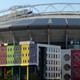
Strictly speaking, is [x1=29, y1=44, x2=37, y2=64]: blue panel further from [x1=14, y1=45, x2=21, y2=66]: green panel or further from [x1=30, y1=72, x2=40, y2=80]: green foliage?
[x1=30, y1=72, x2=40, y2=80]: green foliage

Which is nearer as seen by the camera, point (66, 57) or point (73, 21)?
point (66, 57)

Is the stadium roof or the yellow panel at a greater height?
the stadium roof

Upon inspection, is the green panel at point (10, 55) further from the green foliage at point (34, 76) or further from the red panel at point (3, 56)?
the green foliage at point (34, 76)

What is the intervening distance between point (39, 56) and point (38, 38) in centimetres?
1412

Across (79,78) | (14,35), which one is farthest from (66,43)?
(14,35)

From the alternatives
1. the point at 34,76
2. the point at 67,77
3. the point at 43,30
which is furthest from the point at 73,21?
the point at 34,76

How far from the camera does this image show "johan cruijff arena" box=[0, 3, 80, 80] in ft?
239

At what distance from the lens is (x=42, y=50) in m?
75.9

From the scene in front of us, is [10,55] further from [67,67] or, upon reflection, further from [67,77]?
[67,77]

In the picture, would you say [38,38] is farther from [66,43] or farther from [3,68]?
[3,68]

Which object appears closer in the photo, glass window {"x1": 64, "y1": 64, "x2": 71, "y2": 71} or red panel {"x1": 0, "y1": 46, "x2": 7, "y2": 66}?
red panel {"x1": 0, "y1": 46, "x2": 7, "y2": 66}

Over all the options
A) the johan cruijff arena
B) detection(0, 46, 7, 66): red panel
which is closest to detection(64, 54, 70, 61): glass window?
the johan cruijff arena

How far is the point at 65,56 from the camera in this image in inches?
3130

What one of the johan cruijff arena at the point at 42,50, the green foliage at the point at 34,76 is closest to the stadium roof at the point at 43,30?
the johan cruijff arena at the point at 42,50
